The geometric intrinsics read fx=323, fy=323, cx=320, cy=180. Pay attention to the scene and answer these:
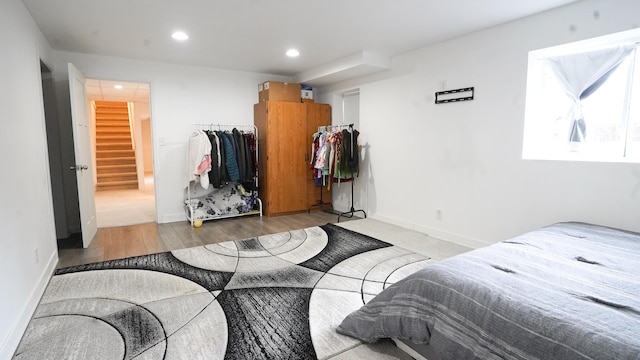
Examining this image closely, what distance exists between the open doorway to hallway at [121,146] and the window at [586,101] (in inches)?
258

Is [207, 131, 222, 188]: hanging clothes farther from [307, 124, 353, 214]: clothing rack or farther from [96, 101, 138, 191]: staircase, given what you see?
[96, 101, 138, 191]: staircase

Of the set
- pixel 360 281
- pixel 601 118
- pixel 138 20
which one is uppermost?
pixel 138 20

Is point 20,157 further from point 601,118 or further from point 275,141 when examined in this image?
point 601,118

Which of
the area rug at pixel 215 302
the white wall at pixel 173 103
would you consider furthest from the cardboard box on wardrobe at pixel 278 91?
the area rug at pixel 215 302

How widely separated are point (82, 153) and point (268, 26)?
2.64 m

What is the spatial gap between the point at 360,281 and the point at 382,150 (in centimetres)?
238

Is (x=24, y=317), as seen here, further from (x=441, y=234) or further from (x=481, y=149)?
(x=481, y=149)

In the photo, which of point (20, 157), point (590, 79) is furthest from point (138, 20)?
point (590, 79)

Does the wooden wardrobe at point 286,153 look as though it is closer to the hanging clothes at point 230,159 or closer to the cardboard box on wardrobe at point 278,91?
the cardboard box on wardrobe at point 278,91

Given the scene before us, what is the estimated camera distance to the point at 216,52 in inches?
165

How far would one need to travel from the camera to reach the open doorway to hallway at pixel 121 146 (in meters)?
7.22

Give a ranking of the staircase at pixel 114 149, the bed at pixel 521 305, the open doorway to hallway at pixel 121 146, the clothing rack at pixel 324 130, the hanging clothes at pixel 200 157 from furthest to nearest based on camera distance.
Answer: the staircase at pixel 114 149 → the open doorway to hallway at pixel 121 146 → the clothing rack at pixel 324 130 → the hanging clothes at pixel 200 157 → the bed at pixel 521 305

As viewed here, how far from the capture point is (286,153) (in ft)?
17.2

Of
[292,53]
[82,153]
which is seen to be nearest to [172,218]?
[82,153]
